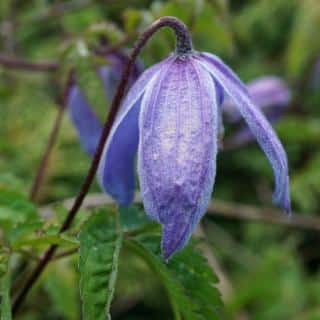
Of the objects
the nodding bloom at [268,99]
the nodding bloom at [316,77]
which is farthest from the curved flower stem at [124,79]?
the nodding bloom at [316,77]

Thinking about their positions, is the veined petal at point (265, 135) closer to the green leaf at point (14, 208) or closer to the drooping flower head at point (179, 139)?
the drooping flower head at point (179, 139)

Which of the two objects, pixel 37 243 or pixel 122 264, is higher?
pixel 37 243

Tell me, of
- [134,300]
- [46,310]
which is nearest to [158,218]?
[46,310]

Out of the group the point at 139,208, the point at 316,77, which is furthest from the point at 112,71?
the point at 316,77

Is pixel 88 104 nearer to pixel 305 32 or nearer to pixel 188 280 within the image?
pixel 188 280

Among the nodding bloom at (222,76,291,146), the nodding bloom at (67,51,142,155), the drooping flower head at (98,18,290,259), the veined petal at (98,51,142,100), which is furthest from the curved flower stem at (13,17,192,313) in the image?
the nodding bloom at (222,76,291,146)

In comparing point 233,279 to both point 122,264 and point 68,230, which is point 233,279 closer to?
point 122,264
